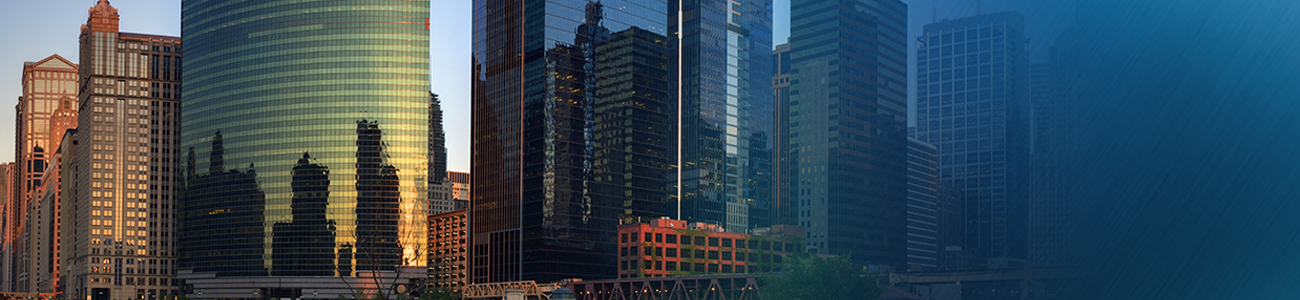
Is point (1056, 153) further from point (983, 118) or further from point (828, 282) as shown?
point (983, 118)

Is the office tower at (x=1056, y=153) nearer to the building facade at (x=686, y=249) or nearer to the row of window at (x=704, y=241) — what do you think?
the row of window at (x=704, y=241)

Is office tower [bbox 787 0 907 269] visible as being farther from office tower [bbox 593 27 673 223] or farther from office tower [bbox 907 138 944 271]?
office tower [bbox 593 27 673 223]

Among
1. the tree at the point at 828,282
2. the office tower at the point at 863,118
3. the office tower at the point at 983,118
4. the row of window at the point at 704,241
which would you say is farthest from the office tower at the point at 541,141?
the tree at the point at 828,282

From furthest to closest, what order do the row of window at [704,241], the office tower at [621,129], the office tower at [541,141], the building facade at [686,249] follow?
the office tower at [621,129]
the office tower at [541,141]
the building facade at [686,249]
the row of window at [704,241]

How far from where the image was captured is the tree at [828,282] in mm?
95500

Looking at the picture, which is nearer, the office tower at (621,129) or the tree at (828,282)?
the tree at (828,282)

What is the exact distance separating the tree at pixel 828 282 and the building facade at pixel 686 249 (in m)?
78.3

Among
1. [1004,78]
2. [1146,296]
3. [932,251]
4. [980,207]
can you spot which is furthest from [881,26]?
[1146,296]

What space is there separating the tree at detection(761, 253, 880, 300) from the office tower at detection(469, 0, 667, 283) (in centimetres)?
8644

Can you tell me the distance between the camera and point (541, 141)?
7387 inches

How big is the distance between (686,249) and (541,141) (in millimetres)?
27503

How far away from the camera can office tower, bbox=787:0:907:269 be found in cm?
13450

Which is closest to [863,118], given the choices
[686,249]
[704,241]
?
[704,241]

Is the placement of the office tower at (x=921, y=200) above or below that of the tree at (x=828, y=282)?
above
